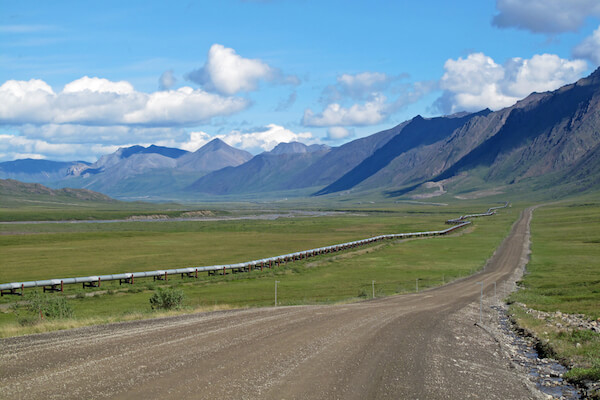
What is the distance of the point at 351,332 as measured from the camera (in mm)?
26797

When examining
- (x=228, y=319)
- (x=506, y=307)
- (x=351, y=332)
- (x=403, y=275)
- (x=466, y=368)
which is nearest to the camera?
(x=466, y=368)

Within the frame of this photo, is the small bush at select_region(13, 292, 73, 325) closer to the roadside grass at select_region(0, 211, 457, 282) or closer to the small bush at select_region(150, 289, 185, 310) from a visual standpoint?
the small bush at select_region(150, 289, 185, 310)

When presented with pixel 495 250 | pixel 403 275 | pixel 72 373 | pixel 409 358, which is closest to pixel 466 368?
pixel 409 358

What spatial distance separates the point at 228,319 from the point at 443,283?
33054 millimetres

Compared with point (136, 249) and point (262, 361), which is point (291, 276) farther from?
point (262, 361)

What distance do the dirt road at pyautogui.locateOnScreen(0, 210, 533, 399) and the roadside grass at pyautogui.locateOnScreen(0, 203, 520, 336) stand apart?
6.07m

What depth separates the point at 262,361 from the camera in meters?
20.5

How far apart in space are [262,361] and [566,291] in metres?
37.6

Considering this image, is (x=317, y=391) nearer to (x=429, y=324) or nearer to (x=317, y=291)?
(x=429, y=324)

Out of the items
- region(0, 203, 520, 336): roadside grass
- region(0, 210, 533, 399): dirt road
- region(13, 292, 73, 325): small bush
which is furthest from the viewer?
region(0, 203, 520, 336): roadside grass

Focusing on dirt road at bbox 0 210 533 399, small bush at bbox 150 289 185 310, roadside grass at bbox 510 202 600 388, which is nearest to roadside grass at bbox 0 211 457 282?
small bush at bbox 150 289 185 310

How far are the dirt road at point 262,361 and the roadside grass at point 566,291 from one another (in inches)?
108

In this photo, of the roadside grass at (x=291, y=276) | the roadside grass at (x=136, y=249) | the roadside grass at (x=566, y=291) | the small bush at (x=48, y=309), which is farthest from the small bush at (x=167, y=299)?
the roadside grass at (x=136, y=249)

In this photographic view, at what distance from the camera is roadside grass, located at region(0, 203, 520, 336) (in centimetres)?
4353
